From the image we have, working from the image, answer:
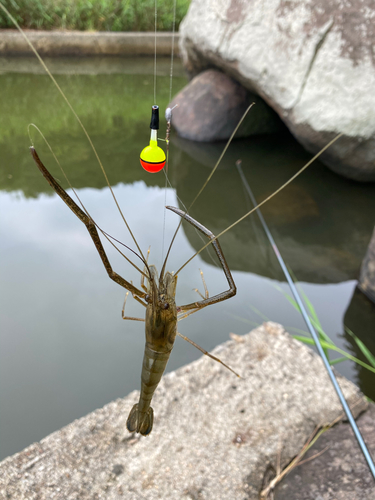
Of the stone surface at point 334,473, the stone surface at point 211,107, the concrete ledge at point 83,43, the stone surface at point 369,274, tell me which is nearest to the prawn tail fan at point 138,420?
the stone surface at point 334,473

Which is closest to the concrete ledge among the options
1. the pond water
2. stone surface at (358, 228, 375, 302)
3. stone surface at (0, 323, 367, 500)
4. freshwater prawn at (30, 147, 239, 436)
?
the pond water

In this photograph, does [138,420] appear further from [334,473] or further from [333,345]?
[333,345]

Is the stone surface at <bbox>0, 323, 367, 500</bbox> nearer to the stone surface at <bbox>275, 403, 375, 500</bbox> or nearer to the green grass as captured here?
the stone surface at <bbox>275, 403, 375, 500</bbox>

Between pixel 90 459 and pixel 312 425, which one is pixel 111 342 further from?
pixel 312 425

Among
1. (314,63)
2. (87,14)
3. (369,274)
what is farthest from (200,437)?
(87,14)

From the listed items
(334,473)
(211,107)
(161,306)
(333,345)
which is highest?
(161,306)

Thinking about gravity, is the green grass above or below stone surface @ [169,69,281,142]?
below

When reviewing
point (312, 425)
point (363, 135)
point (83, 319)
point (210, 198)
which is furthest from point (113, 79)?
point (312, 425)
